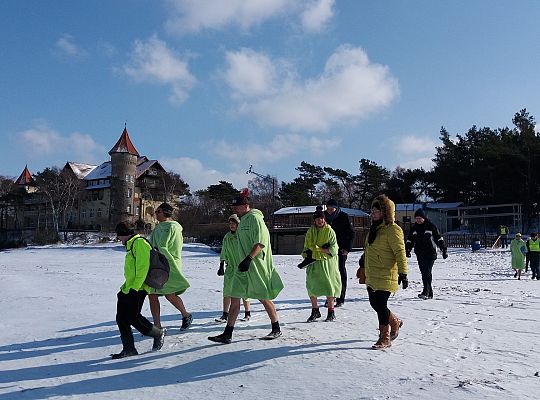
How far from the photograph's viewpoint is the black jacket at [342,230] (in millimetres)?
8680

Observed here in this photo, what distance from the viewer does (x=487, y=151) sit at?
181ft

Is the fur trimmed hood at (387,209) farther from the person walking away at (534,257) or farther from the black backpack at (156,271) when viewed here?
the person walking away at (534,257)

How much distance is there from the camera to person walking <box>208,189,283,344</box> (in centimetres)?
586

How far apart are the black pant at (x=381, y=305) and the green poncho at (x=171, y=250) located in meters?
2.49

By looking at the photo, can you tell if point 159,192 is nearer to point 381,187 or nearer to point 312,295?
point 381,187

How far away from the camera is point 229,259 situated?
274 inches

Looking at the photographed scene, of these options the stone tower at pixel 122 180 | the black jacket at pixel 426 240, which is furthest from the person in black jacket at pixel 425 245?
the stone tower at pixel 122 180

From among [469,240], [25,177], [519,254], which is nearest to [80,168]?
[25,177]

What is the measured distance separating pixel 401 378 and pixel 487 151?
56007mm

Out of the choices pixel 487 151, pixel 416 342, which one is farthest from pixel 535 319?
pixel 487 151

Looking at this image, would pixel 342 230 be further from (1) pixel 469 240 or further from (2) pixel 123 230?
(1) pixel 469 240

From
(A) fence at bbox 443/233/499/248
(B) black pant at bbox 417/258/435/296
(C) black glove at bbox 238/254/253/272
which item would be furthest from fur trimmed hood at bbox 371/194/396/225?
(A) fence at bbox 443/233/499/248

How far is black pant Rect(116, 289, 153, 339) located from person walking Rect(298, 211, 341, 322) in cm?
272

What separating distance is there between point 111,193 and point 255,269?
223ft
